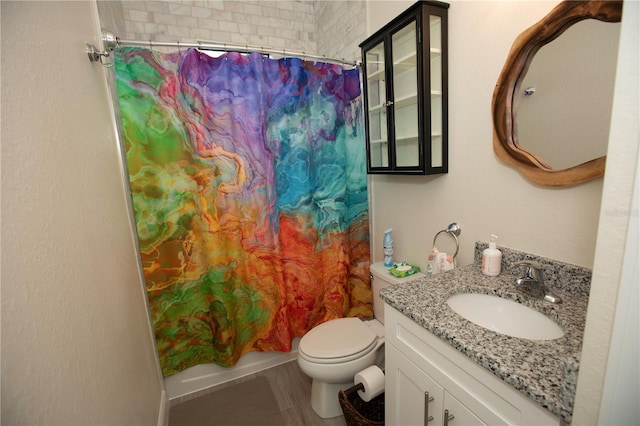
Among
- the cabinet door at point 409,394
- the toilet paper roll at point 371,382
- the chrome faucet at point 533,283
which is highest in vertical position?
the chrome faucet at point 533,283

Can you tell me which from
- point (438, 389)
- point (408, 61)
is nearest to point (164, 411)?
point (438, 389)

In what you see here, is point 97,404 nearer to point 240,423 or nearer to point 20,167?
point 20,167

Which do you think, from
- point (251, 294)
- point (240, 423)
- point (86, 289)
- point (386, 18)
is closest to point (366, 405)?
point (240, 423)

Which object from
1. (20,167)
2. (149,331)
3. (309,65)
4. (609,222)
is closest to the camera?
(609,222)

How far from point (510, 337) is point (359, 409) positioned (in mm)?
931

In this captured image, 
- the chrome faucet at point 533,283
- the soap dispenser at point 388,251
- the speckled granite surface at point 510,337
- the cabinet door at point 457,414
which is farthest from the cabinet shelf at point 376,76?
the cabinet door at point 457,414

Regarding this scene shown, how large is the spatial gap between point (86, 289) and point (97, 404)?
1.07 ft

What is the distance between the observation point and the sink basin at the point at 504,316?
3.02 feet

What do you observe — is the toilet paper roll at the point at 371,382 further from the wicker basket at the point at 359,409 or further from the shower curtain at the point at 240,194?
the shower curtain at the point at 240,194

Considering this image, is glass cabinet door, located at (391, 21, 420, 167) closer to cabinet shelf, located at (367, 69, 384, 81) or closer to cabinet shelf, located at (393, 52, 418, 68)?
cabinet shelf, located at (393, 52, 418, 68)

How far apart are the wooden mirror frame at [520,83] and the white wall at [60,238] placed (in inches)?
58.4

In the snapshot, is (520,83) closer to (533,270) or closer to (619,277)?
(533,270)

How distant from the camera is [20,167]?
0.61m

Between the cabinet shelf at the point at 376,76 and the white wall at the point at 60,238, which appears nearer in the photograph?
the white wall at the point at 60,238
